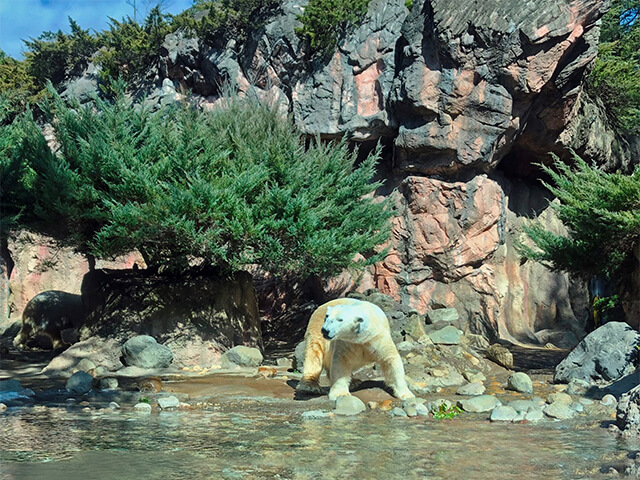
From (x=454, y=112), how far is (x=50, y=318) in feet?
32.9

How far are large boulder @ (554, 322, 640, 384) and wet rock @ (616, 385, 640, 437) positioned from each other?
3.17 meters

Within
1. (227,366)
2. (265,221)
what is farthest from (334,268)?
(227,366)

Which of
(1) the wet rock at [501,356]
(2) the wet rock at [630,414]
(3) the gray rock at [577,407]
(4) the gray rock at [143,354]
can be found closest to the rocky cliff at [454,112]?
(1) the wet rock at [501,356]

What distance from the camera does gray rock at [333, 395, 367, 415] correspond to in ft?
20.9

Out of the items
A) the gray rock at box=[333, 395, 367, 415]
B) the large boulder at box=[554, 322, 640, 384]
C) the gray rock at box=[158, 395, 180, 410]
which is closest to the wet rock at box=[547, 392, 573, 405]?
the large boulder at box=[554, 322, 640, 384]

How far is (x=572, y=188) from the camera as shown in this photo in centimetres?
Answer: 1198

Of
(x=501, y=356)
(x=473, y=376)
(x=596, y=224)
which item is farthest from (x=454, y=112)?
(x=473, y=376)

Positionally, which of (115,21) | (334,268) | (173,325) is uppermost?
(115,21)

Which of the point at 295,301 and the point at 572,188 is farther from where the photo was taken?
the point at 295,301

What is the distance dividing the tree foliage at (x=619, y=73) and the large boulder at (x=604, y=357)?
10.6 meters

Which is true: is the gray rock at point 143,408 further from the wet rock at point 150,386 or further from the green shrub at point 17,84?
the green shrub at point 17,84

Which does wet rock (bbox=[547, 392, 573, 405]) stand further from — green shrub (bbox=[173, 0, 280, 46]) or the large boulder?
green shrub (bbox=[173, 0, 280, 46])

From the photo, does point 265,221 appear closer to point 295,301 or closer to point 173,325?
point 173,325

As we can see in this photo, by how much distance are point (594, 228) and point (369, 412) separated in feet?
22.3
